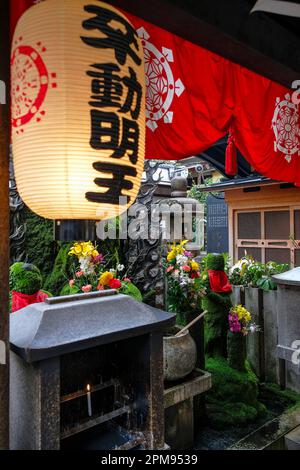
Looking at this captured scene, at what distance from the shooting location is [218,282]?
5398mm

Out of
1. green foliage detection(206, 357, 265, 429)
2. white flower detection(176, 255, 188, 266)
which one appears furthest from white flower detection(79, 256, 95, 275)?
green foliage detection(206, 357, 265, 429)

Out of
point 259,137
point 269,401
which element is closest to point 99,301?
point 259,137

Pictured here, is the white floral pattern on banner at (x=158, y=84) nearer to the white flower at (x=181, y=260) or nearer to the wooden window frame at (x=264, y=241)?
the white flower at (x=181, y=260)

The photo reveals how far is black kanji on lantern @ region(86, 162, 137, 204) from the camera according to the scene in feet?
6.35

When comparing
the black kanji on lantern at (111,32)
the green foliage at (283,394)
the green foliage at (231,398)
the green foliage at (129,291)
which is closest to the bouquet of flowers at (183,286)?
the green foliage at (129,291)

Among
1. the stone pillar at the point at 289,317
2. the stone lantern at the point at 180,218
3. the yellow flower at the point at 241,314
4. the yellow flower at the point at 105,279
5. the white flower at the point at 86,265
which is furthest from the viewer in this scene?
the stone lantern at the point at 180,218

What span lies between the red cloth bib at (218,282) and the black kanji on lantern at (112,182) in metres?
3.67

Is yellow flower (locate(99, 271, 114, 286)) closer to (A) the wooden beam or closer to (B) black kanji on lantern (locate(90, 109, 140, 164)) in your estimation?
(B) black kanji on lantern (locate(90, 109, 140, 164))

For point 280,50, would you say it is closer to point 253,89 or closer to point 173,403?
point 253,89

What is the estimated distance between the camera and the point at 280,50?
3.50m

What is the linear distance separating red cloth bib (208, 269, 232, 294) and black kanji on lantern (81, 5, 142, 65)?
13.1ft

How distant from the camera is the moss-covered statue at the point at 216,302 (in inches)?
213

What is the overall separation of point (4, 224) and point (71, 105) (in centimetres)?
88

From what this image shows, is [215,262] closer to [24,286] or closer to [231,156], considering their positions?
[231,156]
